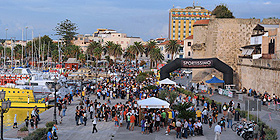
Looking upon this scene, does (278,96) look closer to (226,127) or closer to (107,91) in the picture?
(226,127)

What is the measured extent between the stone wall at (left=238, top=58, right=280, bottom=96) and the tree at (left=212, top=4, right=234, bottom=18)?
17772 millimetres

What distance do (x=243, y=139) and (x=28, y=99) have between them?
2486cm

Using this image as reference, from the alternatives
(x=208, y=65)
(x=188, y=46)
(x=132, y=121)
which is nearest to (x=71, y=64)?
(x=188, y=46)

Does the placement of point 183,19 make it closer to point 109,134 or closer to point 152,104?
point 152,104

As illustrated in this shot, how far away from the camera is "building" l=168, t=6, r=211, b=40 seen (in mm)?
147000

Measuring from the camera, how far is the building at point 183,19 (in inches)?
5787

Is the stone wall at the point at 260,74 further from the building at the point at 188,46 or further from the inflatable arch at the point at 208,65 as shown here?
the building at the point at 188,46

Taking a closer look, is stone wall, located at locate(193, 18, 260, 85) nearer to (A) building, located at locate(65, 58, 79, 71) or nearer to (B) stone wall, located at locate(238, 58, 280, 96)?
(B) stone wall, located at locate(238, 58, 280, 96)

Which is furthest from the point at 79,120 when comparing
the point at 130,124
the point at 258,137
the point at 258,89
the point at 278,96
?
the point at 258,89

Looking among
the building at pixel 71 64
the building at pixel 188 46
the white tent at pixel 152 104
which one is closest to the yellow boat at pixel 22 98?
the white tent at pixel 152 104

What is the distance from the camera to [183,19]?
147375 millimetres

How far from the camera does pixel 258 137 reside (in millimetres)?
18828

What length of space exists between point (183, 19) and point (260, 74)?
4338 inches

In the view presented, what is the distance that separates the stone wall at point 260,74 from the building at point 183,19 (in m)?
99.6
